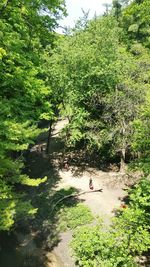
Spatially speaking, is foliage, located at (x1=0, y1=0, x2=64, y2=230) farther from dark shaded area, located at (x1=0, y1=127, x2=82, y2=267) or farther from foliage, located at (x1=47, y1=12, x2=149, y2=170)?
foliage, located at (x1=47, y1=12, x2=149, y2=170)

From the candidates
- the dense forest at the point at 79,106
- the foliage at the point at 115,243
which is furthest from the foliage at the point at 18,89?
the foliage at the point at 115,243

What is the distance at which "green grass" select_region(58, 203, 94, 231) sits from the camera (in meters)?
17.1

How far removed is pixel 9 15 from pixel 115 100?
36.1 ft

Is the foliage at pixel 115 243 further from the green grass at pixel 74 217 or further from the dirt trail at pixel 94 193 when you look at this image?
the green grass at pixel 74 217

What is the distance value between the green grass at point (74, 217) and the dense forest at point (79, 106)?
2.21 m

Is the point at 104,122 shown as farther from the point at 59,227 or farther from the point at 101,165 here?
the point at 59,227

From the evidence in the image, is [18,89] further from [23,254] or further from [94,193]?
[94,193]

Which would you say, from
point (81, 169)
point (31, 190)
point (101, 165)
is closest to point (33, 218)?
point (31, 190)

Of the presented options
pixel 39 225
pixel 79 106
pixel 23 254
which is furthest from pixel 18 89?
pixel 79 106

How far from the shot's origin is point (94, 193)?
21.0 metres

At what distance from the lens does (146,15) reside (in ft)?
147

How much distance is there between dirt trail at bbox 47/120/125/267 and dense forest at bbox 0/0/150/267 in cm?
140

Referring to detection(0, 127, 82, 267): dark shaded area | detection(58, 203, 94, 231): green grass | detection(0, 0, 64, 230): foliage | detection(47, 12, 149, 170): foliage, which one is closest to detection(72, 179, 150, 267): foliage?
detection(0, 0, 64, 230): foliage

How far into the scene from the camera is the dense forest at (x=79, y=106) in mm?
11375
